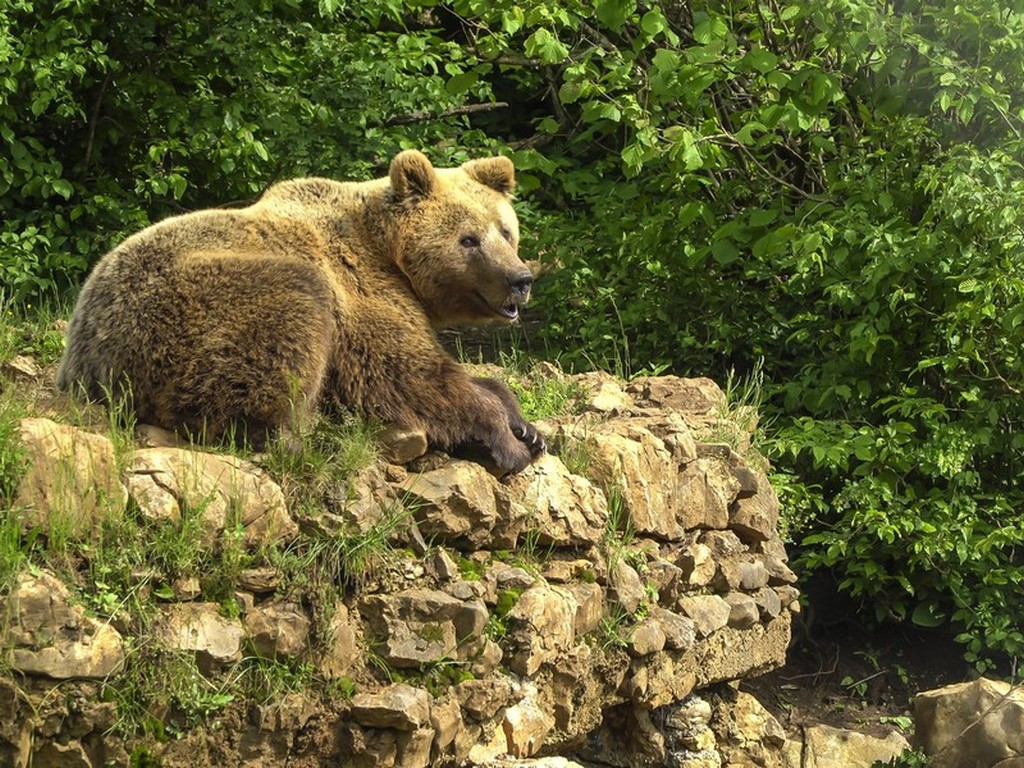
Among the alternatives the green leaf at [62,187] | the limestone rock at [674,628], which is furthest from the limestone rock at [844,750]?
the green leaf at [62,187]

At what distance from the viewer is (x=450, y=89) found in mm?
9688

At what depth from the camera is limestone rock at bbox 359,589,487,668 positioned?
570 cm

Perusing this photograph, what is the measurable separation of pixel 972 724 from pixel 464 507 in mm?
3856

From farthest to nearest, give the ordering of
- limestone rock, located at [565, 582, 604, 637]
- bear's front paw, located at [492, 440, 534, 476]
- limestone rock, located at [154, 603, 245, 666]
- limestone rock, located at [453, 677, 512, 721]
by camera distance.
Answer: limestone rock, located at [565, 582, 604, 637] < bear's front paw, located at [492, 440, 534, 476] < limestone rock, located at [453, 677, 512, 721] < limestone rock, located at [154, 603, 245, 666]

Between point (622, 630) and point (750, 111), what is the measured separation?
4242 millimetres

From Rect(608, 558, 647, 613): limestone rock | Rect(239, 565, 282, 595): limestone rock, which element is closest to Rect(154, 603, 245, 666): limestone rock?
Rect(239, 565, 282, 595): limestone rock

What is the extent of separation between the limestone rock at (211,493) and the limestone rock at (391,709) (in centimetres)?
69

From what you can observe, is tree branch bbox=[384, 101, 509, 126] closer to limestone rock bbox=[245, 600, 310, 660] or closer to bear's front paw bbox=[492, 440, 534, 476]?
bear's front paw bbox=[492, 440, 534, 476]

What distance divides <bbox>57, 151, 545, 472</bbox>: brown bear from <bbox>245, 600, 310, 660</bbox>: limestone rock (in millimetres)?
803

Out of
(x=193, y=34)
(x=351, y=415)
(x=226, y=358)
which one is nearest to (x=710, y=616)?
(x=351, y=415)

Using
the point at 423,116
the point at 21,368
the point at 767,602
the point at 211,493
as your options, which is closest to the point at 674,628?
the point at 767,602

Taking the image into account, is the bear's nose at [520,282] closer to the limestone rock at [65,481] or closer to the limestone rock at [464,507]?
the limestone rock at [464,507]

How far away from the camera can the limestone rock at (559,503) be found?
6582 millimetres

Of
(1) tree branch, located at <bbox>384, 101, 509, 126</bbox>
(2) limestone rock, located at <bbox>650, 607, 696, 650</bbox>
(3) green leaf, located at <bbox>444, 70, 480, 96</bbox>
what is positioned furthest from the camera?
(1) tree branch, located at <bbox>384, 101, 509, 126</bbox>
